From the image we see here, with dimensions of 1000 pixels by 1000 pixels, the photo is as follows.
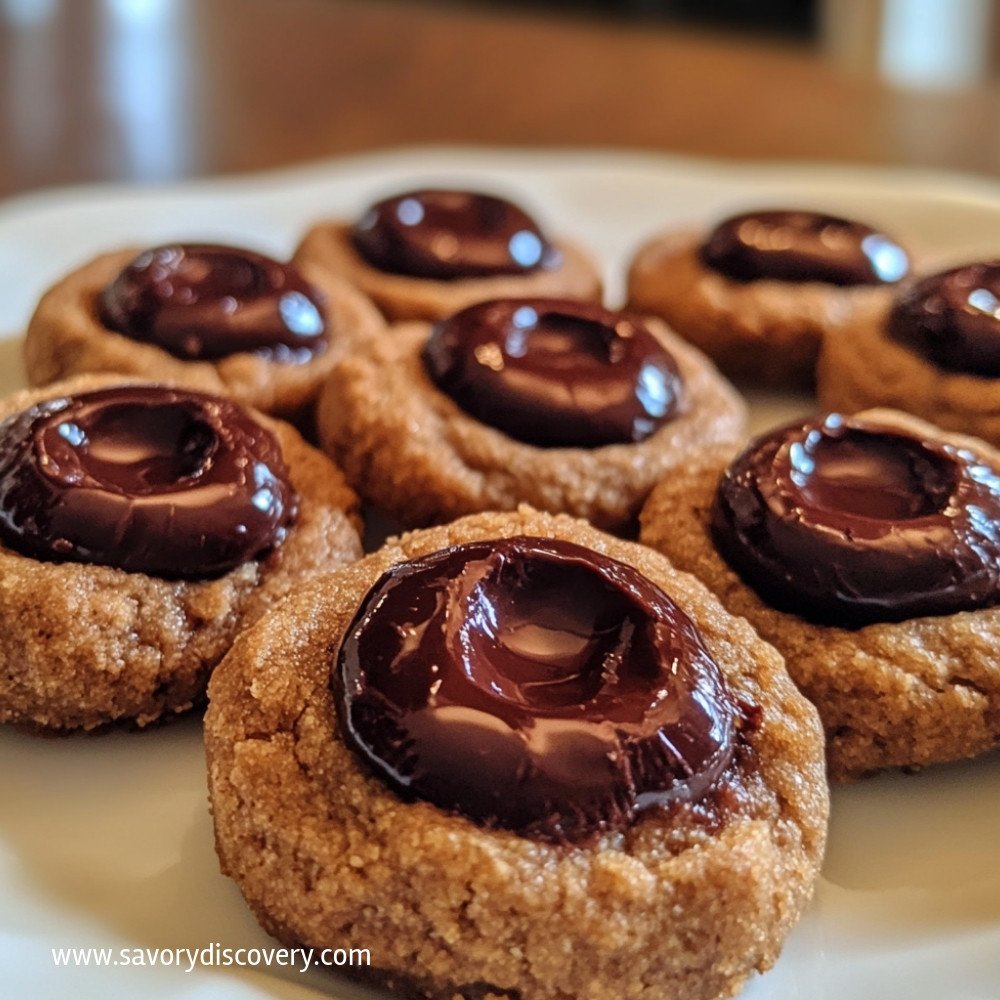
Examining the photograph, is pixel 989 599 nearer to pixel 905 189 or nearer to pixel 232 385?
pixel 232 385

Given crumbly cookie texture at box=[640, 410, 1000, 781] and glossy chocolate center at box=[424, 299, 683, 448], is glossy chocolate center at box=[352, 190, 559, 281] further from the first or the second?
crumbly cookie texture at box=[640, 410, 1000, 781]

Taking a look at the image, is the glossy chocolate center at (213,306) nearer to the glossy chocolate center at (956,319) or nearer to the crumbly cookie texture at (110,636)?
the crumbly cookie texture at (110,636)

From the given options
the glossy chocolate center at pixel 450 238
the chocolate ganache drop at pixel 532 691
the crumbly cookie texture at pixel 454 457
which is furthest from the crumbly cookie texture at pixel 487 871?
the glossy chocolate center at pixel 450 238

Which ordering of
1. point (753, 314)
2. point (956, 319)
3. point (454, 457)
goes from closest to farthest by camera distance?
point (454, 457) → point (956, 319) → point (753, 314)

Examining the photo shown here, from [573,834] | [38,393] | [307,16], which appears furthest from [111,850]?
[307,16]

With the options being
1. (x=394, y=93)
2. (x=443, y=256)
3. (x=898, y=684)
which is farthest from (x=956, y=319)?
(x=394, y=93)

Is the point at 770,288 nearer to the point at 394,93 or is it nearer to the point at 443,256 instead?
the point at 443,256
